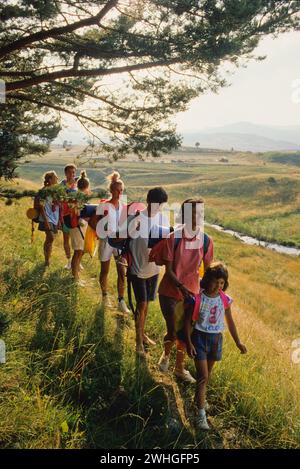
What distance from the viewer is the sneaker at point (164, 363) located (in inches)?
204

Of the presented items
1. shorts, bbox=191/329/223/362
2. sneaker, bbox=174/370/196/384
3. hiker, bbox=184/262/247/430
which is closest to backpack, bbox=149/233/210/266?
hiker, bbox=184/262/247/430

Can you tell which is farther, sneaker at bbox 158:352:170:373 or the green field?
the green field

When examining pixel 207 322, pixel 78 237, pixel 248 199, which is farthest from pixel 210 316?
pixel 248 199

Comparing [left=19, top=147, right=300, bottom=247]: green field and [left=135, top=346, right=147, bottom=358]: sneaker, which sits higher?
[left=135, top=346, right=147, bottom=358]: sneaker

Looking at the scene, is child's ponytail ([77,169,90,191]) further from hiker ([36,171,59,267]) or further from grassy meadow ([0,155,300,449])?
grassy meadow ([0,155,300,449])

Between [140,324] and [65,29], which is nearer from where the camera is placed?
[140,324]

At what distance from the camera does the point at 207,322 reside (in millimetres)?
4559

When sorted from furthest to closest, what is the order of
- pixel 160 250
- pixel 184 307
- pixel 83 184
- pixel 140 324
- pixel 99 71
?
pixel 83 184 < pixel 99 71 < pixel 140 324 < pixel 160 250 < pixel 184 307

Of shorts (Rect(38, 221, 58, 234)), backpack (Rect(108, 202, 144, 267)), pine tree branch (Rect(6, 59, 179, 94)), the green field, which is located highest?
pine tree branch (Rect(6, 59, 179, 94))

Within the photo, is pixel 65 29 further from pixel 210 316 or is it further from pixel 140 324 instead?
pixel 210 316

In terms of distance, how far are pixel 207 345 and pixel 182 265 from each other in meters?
1.03

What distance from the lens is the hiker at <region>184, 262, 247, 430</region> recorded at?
4508 millimetres

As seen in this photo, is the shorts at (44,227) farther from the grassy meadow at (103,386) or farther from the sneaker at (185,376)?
the sneaker at (185,376)
